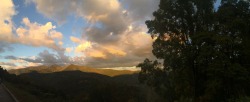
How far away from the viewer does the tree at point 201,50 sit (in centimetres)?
2777

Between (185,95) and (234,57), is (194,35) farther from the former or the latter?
(185,95)

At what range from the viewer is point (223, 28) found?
29.0m

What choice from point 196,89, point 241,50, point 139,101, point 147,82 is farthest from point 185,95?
point 139,101

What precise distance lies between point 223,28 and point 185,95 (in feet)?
27.7

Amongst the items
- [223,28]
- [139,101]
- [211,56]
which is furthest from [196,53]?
[139,101]

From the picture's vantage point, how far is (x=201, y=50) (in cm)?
2783

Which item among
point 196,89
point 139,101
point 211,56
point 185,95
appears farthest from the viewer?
point 139,101

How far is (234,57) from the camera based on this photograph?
29.3 metres

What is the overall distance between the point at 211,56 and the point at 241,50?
10.7ft

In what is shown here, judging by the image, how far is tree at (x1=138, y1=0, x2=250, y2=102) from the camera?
27.8m

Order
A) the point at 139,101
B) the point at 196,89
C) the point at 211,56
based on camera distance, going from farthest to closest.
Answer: the point at 139,101
the point at 196,89
the point at 211,56

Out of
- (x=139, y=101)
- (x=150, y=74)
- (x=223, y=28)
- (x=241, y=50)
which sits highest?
(x=223, y=28)

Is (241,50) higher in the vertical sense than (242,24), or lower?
lower

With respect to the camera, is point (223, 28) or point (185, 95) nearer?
point (223, 28)
